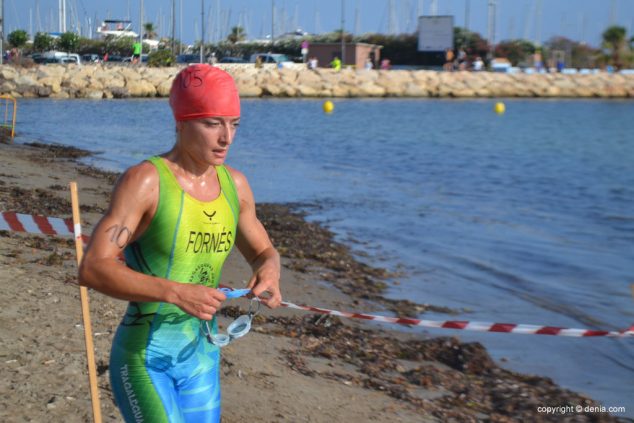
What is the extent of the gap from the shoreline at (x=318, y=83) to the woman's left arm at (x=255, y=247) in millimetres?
44899

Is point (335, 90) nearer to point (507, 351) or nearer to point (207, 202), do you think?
point (507, 351)

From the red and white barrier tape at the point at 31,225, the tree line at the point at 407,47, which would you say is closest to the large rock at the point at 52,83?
the tree line at the point at 407,47

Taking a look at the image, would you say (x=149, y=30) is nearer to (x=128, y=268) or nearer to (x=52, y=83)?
(x=52, y=83)

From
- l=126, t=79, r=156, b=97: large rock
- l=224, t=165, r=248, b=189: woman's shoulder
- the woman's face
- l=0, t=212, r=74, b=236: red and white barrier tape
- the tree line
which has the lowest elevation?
l=126, t=79, r=156, b=97: large rock

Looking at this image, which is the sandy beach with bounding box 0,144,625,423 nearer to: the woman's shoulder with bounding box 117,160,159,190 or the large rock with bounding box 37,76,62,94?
the woman's shoulder with bounding box 117,160,159,190

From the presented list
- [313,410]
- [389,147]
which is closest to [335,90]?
[389,147]

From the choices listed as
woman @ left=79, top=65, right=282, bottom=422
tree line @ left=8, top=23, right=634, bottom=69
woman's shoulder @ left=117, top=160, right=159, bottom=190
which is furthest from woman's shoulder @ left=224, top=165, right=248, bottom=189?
tree line @ left=8, top=23, right=634, bottom=69

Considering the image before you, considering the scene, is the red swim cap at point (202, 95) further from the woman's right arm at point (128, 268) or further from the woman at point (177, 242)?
the woman's right arm at point (128, 268)

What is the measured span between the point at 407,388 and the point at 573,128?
139ft

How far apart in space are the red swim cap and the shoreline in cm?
4509

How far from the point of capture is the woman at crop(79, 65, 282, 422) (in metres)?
2.82

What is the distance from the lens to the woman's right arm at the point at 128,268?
265 centimetres

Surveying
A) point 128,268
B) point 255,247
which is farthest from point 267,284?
point 128,268

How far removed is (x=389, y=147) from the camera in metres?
31.3
